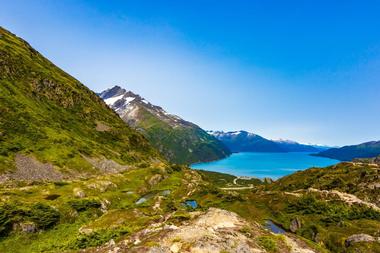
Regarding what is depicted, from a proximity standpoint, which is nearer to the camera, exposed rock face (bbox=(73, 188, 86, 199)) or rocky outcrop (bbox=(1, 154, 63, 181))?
exposed rock face (bbox=(73, 188, 86, 199))

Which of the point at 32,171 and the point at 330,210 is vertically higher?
the point at 330,210

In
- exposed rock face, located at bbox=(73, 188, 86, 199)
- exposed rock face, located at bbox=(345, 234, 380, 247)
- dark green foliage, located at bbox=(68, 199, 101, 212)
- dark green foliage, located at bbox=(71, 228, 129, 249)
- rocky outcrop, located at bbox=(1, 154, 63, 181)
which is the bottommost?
rocky outcrop, located at bbox=(1, 154, 63, 181)

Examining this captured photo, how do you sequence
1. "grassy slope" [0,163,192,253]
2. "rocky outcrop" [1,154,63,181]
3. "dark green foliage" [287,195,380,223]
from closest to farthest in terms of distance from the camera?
1. "grassy slope" [0,163,192,253]
2. "dark green foliage" [287,195,380,223]
3. "rocky outcrop" [1,154,63,181]

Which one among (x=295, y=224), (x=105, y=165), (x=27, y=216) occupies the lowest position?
(x=105, y=165)

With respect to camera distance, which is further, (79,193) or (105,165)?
(105,165)

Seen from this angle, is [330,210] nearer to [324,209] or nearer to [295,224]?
[324,209]

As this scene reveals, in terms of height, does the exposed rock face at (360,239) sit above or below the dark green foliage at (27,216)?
above

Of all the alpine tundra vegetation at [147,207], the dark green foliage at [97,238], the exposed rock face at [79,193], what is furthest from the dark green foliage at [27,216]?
the dark green foliage at [97,238]

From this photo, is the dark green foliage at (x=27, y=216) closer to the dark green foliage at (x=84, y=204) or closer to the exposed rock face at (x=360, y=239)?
the dark green foliage at (x=84, y=204)

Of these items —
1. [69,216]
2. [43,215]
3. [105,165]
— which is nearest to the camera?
[43,215]

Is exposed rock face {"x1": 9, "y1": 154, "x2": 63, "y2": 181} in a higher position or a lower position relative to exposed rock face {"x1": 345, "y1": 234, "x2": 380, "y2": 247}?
lower

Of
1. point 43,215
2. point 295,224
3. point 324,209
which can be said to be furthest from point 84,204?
point 324,209

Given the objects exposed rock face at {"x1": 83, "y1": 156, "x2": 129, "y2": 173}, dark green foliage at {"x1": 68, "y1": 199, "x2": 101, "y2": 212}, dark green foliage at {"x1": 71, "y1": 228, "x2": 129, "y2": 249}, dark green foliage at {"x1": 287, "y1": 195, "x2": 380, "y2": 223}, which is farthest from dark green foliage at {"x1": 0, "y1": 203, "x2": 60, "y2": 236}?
exposed rock face at {"x1": 83, "y1": 156, "x2": 129, "y2": 173}

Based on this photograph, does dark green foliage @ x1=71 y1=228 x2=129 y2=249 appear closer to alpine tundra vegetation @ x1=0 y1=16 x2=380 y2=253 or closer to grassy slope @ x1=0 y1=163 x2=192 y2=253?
grassy slope @ x1=0 y1=163 x2=192 y2=253
